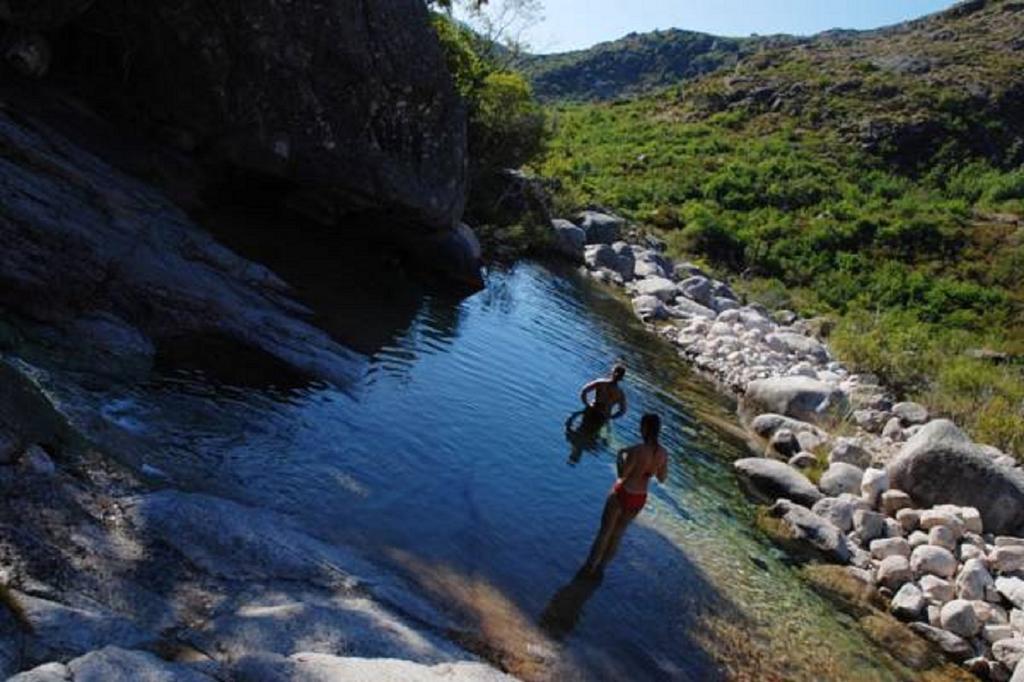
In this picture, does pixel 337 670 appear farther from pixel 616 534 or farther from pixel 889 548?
pixel 889 548

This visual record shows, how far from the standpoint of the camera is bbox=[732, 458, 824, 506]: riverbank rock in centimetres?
1794

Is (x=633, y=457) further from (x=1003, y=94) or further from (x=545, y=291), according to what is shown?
(x=1003, y=94)

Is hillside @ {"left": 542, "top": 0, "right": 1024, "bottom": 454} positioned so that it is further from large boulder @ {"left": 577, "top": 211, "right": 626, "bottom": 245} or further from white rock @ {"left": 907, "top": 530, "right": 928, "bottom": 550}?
white rock @ {"left": 907, "top": 530, "right": 928, "bottom": 550}

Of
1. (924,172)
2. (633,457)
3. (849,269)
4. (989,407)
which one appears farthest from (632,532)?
(924,172)

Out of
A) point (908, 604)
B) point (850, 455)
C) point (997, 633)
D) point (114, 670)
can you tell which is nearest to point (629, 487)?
point (908, 604)

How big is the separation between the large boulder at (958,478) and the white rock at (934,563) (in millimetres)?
2750

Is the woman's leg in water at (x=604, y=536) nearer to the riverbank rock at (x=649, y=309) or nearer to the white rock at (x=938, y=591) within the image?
the white rock at (x=938, y=591)

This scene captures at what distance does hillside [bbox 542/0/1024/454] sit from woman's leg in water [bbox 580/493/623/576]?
16154 millimetres

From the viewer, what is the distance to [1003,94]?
248 feet

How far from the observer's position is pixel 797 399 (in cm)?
2416

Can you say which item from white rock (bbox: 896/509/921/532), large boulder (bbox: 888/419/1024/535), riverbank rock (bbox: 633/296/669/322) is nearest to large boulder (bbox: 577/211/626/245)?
riverbank rock (bbox: 633/296/669/322)

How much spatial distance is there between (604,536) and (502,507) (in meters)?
1.78

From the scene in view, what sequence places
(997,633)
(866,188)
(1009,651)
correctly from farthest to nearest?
(866,188), (997,633), (1009,651)

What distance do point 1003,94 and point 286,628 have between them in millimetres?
85818
